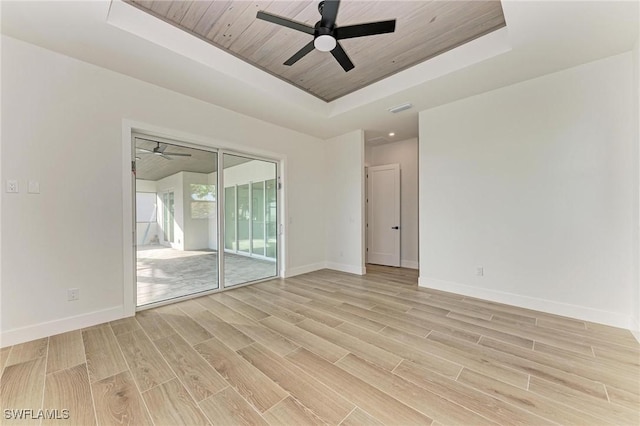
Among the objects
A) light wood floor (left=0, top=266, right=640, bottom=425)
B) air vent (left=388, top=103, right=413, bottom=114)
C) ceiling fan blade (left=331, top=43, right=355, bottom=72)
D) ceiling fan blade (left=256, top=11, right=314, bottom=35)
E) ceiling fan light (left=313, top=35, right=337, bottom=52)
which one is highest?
air vent (left=388, top=103, right=413, bottom=114)

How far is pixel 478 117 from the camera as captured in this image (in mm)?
3551

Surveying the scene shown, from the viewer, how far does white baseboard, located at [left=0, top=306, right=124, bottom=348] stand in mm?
2309

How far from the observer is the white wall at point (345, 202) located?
5.06 metres

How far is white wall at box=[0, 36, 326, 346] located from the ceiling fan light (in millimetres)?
2270

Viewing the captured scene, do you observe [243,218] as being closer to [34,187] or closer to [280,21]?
[34,187]

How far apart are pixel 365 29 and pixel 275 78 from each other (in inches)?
68.0

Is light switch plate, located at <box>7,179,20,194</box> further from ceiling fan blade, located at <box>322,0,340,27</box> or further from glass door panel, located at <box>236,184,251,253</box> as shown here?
ceiling fan blade, located at <box>322,0,340,27</box>

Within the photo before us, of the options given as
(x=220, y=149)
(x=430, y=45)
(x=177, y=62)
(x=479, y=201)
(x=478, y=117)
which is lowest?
(x=479, y=201)

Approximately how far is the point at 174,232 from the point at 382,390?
3.92 meters

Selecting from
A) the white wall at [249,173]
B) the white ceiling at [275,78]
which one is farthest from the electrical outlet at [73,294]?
the white ceiling at [275,78]

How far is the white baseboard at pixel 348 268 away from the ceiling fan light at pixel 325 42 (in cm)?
387

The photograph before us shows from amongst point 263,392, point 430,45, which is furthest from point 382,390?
point 430,45

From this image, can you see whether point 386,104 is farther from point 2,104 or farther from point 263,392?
point 2,104

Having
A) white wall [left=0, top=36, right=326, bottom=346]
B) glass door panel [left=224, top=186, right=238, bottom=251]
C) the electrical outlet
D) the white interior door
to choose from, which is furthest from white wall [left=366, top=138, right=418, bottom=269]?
the electrical outlet
